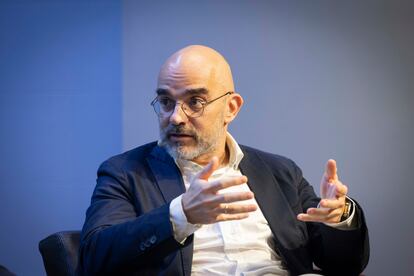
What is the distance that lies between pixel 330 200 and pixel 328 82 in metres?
1.09

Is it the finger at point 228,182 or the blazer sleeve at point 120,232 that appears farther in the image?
the blazer sleeve at point 120,232

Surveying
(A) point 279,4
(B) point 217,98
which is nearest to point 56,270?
(B) point 217,98

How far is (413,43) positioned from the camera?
8.85ft

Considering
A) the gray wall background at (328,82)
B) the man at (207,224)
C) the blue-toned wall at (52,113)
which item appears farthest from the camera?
the blue-toned wall at (52,113)

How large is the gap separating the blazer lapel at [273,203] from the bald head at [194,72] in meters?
0.36

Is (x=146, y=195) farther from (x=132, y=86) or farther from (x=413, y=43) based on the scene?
(x=413, y=43)

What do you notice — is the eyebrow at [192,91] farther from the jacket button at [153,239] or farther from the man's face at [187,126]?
the jacket button at [153,239]

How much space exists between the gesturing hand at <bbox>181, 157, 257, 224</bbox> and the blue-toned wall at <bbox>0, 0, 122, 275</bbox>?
1.44m

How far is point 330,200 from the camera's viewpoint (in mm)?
1770

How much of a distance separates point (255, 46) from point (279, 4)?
26cm

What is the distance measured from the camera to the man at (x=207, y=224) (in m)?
1.78

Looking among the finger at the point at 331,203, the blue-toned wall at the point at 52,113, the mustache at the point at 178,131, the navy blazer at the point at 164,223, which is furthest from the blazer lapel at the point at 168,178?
the blue-toned wall at the point at 52,113

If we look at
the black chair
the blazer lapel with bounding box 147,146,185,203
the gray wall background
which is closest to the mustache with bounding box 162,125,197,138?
the blazer lapel with bounding box 147,146,185,203

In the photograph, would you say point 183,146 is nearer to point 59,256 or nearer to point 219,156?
point 219,156
